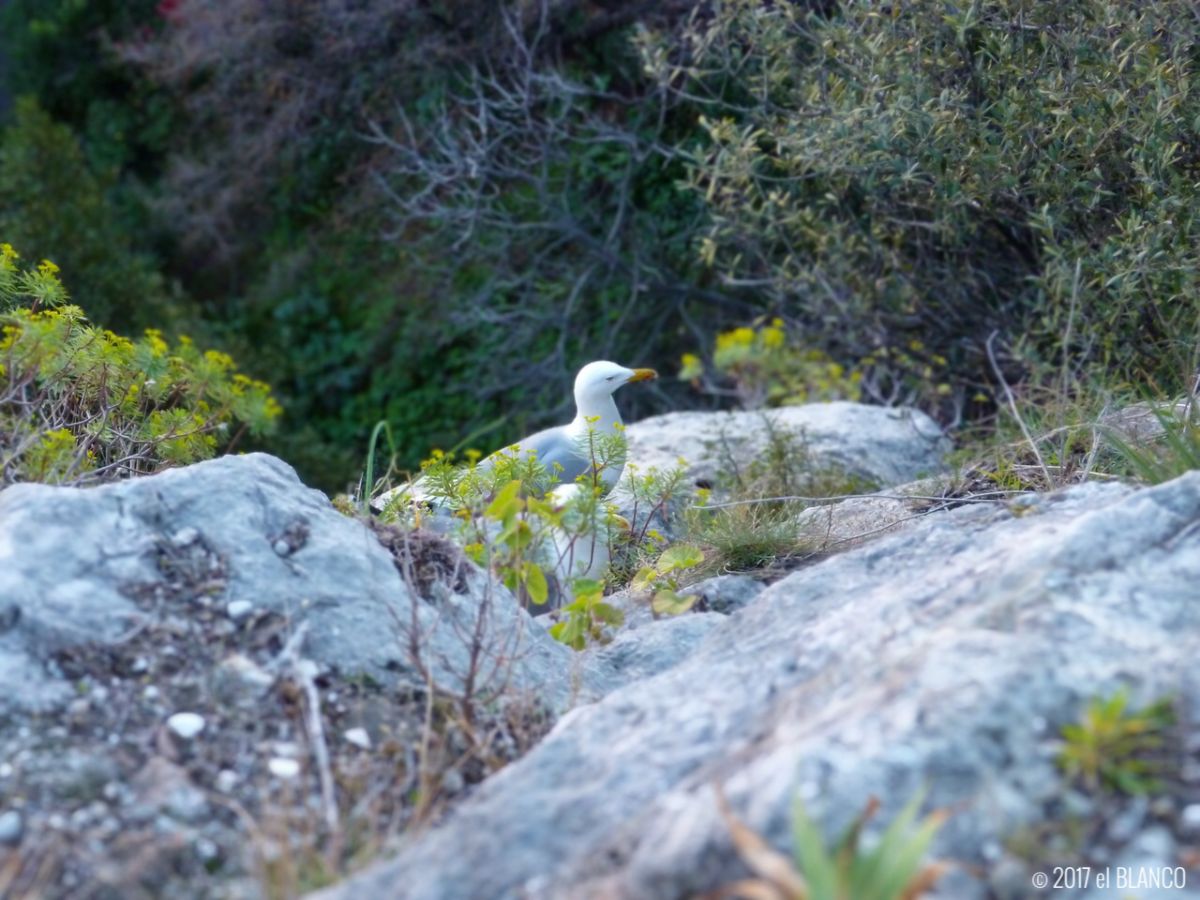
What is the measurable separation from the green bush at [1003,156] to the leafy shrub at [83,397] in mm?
2267

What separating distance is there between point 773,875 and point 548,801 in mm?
493

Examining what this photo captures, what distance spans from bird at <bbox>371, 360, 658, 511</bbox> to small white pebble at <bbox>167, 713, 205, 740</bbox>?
4.18ft

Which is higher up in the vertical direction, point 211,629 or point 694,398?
point 211,629

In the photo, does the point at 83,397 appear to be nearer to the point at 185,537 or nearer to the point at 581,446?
the point at 185,537

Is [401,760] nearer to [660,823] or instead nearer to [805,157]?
[660,823]

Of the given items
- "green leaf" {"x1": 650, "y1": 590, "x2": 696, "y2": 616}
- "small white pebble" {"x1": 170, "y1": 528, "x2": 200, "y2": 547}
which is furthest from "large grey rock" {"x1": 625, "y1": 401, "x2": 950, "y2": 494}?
"small white pebble" {"x1": 170, "y1": 528, "x2": 200, "y2": 547}

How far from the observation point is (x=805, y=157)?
472 cm

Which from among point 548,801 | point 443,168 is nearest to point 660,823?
point 548,801

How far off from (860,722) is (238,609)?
46.3 inches

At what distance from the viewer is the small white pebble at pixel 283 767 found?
2.15m

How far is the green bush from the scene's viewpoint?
4.06 metres

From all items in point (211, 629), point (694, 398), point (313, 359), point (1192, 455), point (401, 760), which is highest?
point (211, 629)

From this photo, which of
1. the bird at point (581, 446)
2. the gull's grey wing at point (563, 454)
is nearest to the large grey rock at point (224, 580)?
the bird at point (581, 446)

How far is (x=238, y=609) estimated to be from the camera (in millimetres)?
2447
